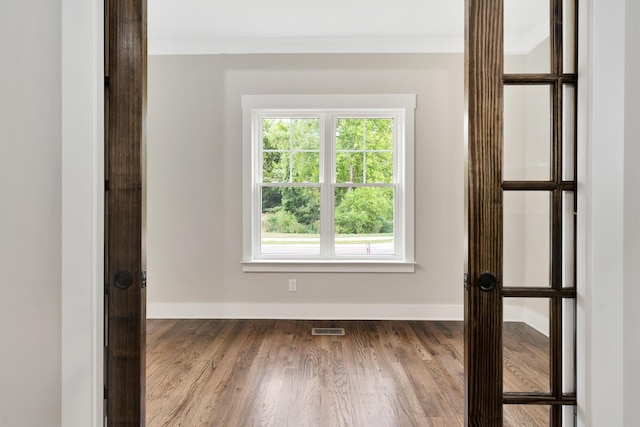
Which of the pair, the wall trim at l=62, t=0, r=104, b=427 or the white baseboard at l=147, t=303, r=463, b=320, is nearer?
the wall trim at l=62, t=0, r=104, b=427

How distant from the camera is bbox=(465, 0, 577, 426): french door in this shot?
1337 millimetres

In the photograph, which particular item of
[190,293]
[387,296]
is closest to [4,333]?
[190,293]

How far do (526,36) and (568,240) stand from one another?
682 mm

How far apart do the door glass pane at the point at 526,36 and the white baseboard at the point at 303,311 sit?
316 cm

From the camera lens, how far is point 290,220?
14.1 ft

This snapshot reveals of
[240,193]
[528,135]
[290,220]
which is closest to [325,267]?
[290,220]

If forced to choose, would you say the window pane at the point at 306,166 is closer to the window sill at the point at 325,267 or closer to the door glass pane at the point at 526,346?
the window sill at the point at 325,267

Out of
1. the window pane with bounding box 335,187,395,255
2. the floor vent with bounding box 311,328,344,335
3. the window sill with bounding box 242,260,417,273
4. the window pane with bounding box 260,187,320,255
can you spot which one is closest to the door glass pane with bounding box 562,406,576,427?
the floor vent with bounding box 311,328,344,335

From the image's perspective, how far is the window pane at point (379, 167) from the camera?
14.0 ft

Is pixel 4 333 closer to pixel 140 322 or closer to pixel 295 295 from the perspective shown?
pixel 140 322

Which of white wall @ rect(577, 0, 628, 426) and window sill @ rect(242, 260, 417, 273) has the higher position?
white wall @ rect(577, 0, 628, 426)

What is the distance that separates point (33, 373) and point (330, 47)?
3739 mm

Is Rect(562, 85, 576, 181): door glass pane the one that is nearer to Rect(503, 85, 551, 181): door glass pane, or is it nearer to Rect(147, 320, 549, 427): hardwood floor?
Rect(503, 85, 551, 181): door glass pane

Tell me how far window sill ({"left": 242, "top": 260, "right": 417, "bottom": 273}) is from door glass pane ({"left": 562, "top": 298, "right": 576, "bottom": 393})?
110 inches
